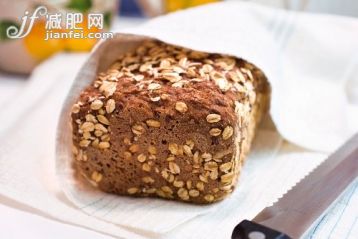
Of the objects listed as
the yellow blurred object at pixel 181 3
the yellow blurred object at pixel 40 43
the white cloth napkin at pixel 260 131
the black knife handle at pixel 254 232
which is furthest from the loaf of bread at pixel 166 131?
the yellow blurred object at pixel 181 3

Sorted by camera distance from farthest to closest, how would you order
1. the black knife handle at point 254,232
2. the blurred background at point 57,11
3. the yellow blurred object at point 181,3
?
the yellow blurred object at point 181,3, the blurred background at point 57,11, the black knife handle at point 254,232

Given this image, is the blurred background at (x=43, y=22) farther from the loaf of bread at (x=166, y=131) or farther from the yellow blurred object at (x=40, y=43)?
the loaf of bread at (x=166, y=131)

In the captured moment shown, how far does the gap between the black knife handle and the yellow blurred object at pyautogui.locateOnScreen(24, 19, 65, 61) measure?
2.24 ft

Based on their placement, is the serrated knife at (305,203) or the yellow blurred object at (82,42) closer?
the serrated knife at (305,203)

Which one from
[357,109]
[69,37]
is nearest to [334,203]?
[357,109]

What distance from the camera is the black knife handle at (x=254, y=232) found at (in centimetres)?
58

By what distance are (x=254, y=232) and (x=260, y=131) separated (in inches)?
15.3

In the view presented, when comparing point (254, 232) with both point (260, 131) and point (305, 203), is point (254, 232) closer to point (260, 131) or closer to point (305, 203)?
point (305, 203)

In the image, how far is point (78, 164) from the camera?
78cm

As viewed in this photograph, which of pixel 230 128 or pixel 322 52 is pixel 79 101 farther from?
pixel 322 52

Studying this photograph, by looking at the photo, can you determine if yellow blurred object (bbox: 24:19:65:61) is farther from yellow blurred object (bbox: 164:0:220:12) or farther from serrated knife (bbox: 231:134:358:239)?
serrated knife (bbox: 231:134:358:239)

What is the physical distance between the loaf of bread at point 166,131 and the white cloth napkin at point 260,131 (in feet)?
0.10

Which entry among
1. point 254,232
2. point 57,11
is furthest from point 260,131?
point 57,11

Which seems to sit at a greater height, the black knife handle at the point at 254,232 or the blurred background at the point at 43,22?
the black knife handle at the point at 254,232
